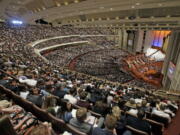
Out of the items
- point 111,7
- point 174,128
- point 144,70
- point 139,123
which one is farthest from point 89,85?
point 144,70

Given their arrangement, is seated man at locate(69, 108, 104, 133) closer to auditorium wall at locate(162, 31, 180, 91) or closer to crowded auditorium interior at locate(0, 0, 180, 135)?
crowded auditorium interior at locate(0, 0, 180, 135)

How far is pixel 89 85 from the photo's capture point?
251 inches

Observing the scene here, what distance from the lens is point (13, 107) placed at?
2994 mm

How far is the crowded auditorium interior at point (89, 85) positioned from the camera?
2.74m

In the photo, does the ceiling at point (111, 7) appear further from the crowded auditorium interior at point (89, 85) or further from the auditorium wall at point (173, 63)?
the auditorium wall at point (173, 63)

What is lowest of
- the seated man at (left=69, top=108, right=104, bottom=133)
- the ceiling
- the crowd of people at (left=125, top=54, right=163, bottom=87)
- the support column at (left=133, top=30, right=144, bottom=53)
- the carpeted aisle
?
the crowd of people at (left=125, top=54, right=163, bottom=87)


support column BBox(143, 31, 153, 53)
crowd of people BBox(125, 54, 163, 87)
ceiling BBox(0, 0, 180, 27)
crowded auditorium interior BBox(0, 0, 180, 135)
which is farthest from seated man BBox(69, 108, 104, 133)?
support column BBox(143, 31, 153, 53)

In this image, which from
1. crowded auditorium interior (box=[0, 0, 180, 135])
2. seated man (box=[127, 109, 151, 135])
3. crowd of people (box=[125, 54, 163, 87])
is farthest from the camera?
crowd of people (box=[125, 54, 163, 87])

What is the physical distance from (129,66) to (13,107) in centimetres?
1995

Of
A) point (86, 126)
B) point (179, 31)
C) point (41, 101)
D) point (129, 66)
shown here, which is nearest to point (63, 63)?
point (129, 66)

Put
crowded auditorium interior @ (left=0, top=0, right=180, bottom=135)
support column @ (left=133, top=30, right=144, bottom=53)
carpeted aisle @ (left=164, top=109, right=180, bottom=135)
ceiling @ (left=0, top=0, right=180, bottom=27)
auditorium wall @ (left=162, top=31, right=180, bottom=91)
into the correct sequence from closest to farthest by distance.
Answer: crowded auditorium interior @ (left=0, top=0, right=180, bottom=135), carpeted aisle @ (left=164, top=109, right=180, bottom=135), ceiling @ (left=0, top=0, right=180, bottom=27), auditorium wall @ (left=162, top=31, right=180, bottom=91), support column @ (left=133, top=30, right=144, bottom=53)

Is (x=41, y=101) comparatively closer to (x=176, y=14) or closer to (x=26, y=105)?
(x=26, y=105)

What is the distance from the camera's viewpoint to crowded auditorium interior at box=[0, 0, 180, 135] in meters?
2.74

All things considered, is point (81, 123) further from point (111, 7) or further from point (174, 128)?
point (111, 7)
